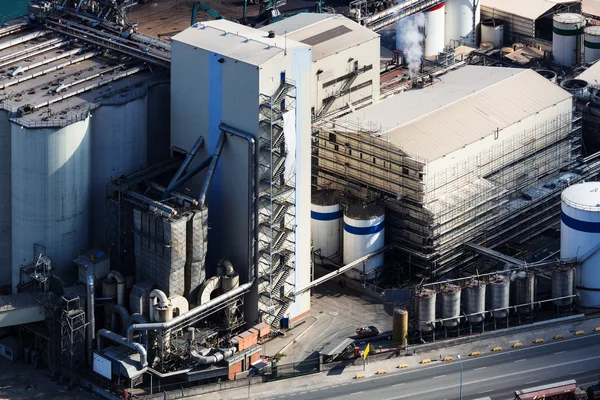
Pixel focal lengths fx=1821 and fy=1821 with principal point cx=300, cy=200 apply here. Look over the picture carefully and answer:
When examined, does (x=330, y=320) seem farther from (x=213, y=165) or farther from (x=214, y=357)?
(x=213, y=165)

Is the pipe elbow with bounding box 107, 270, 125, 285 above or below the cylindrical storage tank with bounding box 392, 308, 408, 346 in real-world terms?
above

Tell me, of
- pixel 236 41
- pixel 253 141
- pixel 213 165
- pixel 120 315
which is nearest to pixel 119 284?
pixel 120 315

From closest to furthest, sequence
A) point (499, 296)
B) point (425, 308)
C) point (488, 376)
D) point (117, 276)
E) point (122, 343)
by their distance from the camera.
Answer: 1. point (122, 343)
2. point (117, 276)
3. point (488, 376)
4. point (425, 308)
5. point (499, 296)

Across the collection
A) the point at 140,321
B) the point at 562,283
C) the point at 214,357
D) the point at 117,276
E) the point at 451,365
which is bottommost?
the point at 451,365

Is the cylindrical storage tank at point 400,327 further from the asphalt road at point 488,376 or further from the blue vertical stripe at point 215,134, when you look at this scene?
the blue vertical stripe at point 215,134

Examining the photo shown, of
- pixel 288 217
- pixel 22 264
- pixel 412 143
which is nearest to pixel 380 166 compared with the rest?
pixel 412 143

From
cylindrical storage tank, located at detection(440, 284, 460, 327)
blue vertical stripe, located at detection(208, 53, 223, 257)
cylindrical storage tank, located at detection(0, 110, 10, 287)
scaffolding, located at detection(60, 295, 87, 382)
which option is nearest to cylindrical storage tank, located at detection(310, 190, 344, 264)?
blue vertical stripe, located at detection(208, 53, 223, 257)

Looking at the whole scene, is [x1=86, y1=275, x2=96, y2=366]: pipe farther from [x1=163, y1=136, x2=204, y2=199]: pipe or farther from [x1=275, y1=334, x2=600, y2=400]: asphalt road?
[x1=275, y1=334, x2=600, y2=400]: asphalt road
